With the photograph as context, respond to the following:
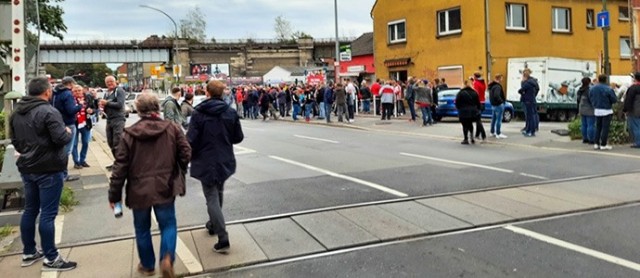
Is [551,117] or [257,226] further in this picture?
[551,117]

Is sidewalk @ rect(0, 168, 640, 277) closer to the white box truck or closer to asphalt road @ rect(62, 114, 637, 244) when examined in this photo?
asphalt road @ rect(62, 114, 637, 244)

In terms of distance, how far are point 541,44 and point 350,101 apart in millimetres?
11751

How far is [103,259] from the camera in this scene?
5.62m

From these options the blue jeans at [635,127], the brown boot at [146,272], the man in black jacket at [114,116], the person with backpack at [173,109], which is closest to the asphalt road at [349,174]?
the man in black jacket at [114,116]

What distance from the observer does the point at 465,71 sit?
91.6 ft

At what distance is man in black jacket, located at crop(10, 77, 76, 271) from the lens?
5.23 metres

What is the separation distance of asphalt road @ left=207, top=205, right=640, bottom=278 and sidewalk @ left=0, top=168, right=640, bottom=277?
0.27 metres

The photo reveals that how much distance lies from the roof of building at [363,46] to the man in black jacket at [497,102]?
2716cm

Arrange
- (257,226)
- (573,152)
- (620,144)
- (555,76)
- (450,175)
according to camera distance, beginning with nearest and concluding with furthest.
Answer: (257,226), (450,175), (573,152), (620,144), (555,76)

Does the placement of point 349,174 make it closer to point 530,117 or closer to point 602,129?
point 602,129

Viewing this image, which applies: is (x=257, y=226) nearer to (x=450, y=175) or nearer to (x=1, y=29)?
(x=450, y=175)

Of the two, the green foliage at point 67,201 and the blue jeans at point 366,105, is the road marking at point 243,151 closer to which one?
the green foliage at point 67,201

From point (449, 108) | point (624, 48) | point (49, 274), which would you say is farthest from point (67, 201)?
point (624, 48)

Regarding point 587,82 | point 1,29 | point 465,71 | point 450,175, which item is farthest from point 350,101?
point 1,29
